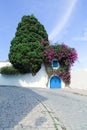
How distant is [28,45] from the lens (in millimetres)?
39344

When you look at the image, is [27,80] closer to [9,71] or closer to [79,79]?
[9,71]

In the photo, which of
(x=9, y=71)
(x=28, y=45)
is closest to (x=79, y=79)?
(x=28, y=45)

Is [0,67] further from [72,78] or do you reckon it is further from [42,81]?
[72,78]

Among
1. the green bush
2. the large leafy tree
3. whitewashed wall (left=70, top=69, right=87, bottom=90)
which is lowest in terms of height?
whitewashed wall (left=70, top=69, right=87, bottom=90)

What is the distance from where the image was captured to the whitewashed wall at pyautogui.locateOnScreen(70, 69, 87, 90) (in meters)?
33.3

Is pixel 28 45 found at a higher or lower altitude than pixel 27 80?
higher

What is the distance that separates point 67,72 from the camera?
4041 centimetres

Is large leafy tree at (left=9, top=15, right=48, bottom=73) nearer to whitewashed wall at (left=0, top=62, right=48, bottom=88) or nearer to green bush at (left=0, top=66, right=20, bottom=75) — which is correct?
green bush at (left=0, top=66, right=20, bottom=75)

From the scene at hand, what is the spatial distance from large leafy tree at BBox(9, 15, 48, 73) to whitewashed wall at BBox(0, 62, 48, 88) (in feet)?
2.92

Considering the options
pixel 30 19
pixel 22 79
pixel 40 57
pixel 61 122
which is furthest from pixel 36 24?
pixel 61 122

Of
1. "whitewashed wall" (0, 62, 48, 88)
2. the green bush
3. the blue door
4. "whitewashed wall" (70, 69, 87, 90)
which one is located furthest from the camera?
the blue door

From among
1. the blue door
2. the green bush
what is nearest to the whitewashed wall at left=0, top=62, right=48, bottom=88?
the green bush

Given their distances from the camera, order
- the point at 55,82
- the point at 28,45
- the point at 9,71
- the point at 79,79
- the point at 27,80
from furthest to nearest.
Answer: the point at 55,82 < the point at 27,80 < the point at 9,71 < the point at 28,45 < the point at 79,79

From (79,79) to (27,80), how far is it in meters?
8.35
